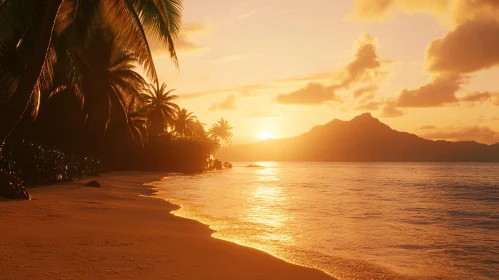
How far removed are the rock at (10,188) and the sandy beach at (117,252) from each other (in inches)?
80.0

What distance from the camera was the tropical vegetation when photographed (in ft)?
33.4

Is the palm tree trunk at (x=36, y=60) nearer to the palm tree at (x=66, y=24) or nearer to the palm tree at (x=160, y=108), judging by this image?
the palm tree at (x=66, y=24)

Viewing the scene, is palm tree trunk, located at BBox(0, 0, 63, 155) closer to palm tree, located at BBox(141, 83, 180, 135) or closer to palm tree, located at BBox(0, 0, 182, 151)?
palm tree, located at BBox(0, 0, 182, 151)

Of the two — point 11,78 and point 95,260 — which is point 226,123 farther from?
point 95,260

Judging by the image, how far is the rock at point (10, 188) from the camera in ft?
34.4

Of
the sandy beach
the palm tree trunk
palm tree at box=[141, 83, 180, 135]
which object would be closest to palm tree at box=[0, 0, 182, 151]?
the palm tree trunk

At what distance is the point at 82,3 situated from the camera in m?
11.9

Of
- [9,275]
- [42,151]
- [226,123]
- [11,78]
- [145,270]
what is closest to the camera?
[9,275]

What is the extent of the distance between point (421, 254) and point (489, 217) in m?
10.2

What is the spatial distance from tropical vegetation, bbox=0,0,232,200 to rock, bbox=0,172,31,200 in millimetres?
39

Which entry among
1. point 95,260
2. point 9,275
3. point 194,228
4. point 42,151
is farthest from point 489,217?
point 42,151

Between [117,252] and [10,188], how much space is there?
7.01m

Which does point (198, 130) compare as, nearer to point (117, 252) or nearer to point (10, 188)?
point (10, 188)

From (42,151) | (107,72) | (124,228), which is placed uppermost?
(107,72)
